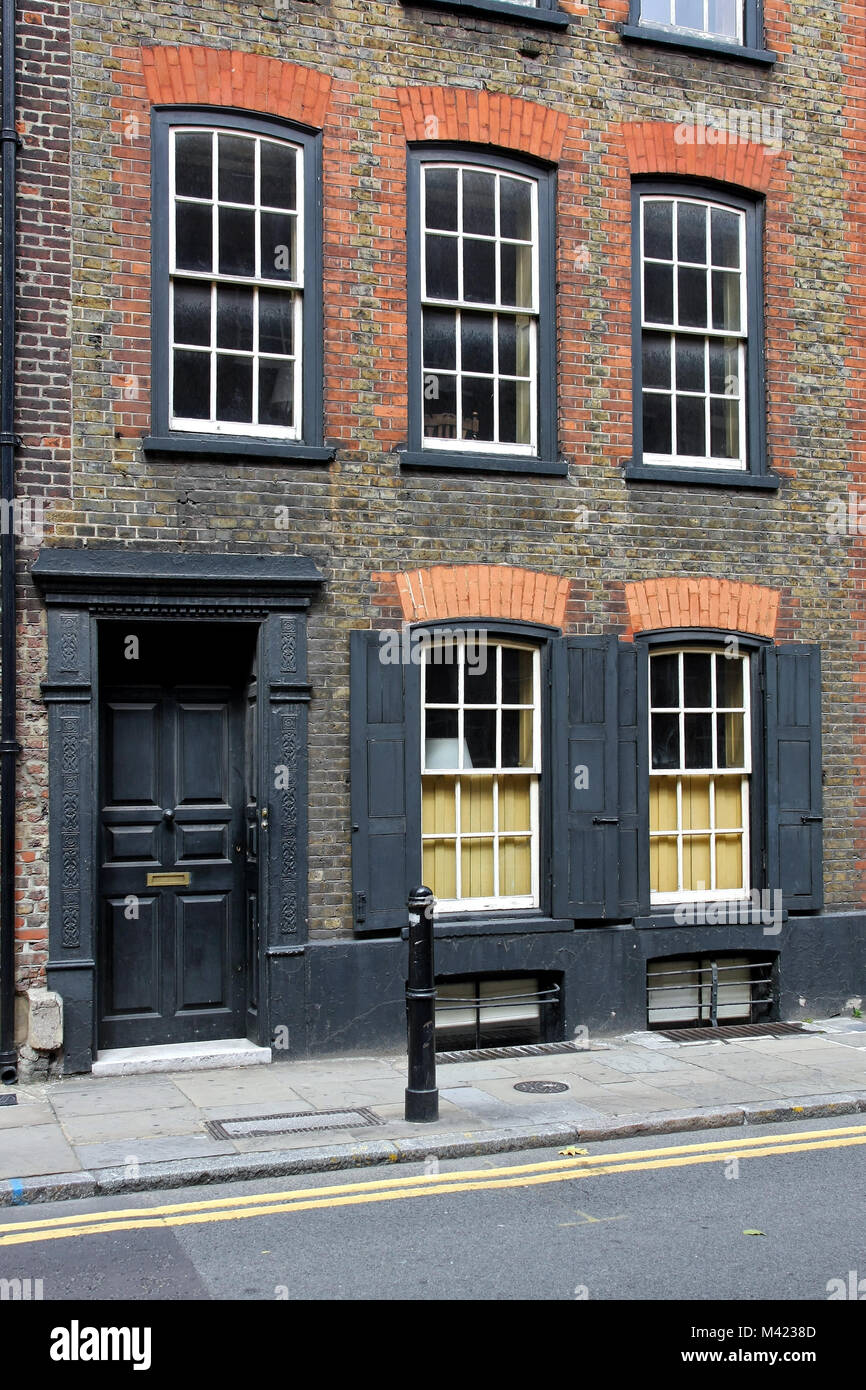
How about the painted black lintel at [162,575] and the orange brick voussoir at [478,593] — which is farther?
the orange brick voussoir at [478,593]

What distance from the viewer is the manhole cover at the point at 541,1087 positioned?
855 centimetres

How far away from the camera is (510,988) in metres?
10.2

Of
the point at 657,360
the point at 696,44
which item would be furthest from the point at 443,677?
the point at 696,44

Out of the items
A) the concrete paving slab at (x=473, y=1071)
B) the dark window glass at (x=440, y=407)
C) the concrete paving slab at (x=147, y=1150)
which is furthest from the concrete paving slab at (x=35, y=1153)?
the dark window glass at (x=440, y=407)

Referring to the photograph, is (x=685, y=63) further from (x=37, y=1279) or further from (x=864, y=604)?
(x=37, y=1279)

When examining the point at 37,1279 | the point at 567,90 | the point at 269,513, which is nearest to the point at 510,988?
the point at 269,513

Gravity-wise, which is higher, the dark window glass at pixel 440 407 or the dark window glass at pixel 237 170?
the dark window glass at pixel 237 170

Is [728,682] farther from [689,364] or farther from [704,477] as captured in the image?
[689,364]

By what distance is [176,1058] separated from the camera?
9102 mm

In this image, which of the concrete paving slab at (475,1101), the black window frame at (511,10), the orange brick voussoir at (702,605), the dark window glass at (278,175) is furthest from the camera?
the orange brick voussoir at (702,605)

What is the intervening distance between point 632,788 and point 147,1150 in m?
4.78

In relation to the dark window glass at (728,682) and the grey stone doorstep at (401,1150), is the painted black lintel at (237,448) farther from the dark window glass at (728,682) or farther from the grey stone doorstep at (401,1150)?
the grey stone doorstep at (401,1150)

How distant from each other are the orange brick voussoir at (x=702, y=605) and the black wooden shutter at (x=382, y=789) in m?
2.01
